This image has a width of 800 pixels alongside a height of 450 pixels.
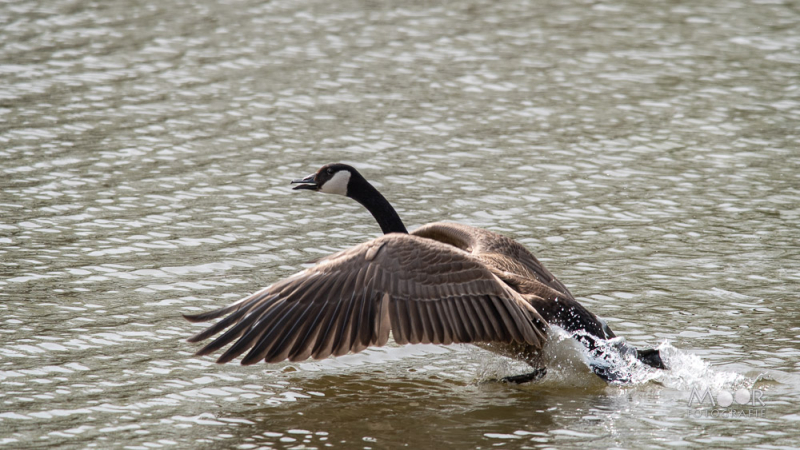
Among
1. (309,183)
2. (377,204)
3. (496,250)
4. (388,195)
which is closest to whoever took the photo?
(496,250)

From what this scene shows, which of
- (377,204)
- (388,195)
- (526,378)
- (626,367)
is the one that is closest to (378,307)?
(526,378)

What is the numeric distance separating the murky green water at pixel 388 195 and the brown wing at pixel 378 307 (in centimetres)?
68

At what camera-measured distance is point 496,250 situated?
9.44 m

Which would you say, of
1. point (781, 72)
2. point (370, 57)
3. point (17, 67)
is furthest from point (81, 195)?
point (781, 72)

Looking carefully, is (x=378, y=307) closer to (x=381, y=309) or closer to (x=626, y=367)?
(x=381, y=309)

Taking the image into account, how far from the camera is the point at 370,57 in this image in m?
18.0

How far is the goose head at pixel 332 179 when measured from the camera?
9820mm

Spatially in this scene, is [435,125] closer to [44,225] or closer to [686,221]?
[686,221]

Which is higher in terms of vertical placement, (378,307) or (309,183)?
(309,183)

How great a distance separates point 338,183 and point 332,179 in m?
0.07

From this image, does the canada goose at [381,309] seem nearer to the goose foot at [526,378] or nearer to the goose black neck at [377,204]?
the goose foot at [526,378]

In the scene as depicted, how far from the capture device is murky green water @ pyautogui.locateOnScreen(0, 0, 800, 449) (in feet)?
27.2

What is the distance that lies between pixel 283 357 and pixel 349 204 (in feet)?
18.6


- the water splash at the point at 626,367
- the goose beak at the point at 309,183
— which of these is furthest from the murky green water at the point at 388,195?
the goose beak at the point at 309,183
